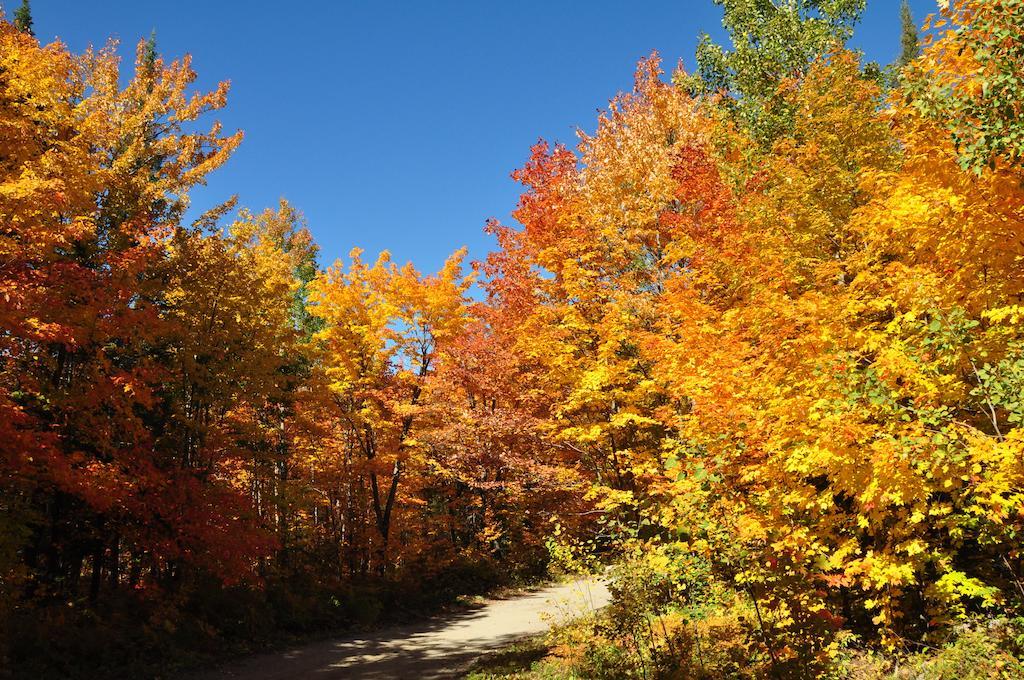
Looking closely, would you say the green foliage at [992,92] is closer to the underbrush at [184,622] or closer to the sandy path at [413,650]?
the sandy path at [413,650]

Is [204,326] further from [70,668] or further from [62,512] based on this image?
[70,668]

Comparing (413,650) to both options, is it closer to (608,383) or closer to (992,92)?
(608,383)

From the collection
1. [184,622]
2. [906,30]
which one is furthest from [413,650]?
[906,30]

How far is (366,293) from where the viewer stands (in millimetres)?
19203

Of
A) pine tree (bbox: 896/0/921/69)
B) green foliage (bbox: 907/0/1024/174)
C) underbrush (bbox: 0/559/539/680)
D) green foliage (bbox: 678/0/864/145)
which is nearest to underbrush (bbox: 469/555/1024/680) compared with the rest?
green foliage (bbox: 907/0/1024/174)

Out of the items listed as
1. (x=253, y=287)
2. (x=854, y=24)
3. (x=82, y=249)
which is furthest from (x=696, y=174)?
(x=82, y=249)

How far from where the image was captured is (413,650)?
1295 centimetres

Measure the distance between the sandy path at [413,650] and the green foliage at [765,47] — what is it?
15.4 metres

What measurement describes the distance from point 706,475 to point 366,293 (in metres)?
15.5

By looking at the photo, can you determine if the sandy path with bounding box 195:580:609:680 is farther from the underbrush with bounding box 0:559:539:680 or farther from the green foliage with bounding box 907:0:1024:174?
the green foliage with bounding box 907:0:1024:174

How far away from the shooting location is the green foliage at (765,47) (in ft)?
57.2

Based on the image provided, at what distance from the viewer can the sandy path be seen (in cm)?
1070

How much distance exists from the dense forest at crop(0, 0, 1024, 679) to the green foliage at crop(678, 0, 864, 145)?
0.12m

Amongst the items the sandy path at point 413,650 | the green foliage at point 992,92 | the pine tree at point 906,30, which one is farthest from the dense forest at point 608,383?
the pine tree at point 906,30
